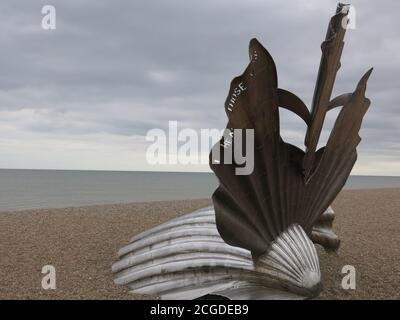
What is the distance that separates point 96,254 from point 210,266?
3.63m

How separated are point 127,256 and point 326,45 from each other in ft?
15.1

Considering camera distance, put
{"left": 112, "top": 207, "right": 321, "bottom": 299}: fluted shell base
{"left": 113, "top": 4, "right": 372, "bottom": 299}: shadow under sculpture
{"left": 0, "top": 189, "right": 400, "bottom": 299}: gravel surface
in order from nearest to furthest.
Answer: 1. {"left": 113, "top": 4, "right": 372, "bottom": 299}: shadow under sculpture
2. {"left": 112, "top": 207, "right": 321, "bottom": 299}: fluted shell base
3. {"left": 0, "top": 189, "right": 400, "bottom": 299}: gravel surface

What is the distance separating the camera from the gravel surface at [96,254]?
22.1ft

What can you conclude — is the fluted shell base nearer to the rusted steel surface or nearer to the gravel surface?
the rusted steel surface

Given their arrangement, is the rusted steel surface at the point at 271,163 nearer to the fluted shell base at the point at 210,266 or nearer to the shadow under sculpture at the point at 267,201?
the shadow under sculpture at the point at 267,201

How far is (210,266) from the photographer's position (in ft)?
20.0

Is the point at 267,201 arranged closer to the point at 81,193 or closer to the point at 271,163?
the point at 271,163

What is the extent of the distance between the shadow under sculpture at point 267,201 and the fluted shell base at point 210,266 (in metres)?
0.01

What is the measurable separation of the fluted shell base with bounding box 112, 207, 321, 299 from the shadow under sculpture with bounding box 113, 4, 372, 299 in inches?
0.5

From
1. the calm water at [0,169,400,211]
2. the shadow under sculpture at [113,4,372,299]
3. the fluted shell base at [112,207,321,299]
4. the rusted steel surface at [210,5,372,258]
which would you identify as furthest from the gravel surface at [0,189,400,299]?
the calm water at [0,169,400,211]

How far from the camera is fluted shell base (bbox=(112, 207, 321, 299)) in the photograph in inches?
220

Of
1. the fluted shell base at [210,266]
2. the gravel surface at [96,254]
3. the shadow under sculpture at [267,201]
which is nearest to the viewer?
the shadow under sculpture at [267,201]

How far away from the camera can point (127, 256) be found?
7543mm

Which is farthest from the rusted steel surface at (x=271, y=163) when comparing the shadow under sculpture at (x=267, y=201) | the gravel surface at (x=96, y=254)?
the gravel surface at (x=96, y=254)
